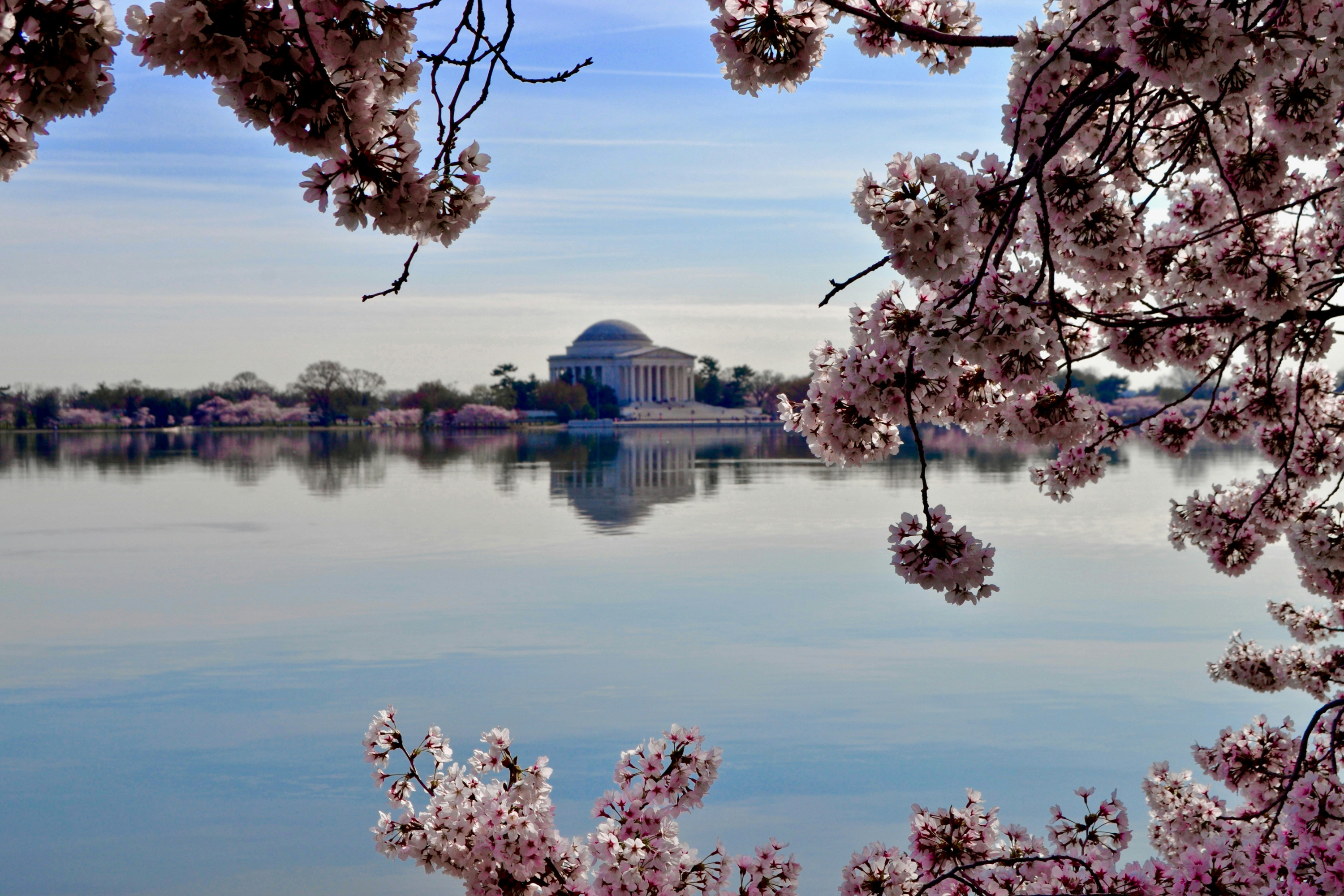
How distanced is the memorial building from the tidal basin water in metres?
90.3

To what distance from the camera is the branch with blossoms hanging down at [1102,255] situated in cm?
285

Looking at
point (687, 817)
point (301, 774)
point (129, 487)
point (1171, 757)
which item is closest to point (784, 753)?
point (687, 817)

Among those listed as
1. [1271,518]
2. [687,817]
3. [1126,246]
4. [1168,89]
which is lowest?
[687,817]

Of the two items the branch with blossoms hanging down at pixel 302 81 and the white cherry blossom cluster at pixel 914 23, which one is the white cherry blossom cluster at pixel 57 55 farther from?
the white cherry blossom cluster at pixel 914 23

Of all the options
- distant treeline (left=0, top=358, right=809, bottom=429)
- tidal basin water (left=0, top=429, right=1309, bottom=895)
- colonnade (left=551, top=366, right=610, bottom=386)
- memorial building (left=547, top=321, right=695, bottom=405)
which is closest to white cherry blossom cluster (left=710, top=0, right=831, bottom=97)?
tidal basin water (left=0, top=429, right=1309, bottom=895)

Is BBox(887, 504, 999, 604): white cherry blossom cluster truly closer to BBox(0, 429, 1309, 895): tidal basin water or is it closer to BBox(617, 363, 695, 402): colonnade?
BBox(0, 429, 1309, 895): tidal basin water

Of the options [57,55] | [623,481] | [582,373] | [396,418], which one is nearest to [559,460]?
[623,481]

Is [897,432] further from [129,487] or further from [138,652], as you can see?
[129,487]

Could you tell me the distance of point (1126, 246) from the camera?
4602 millimetres

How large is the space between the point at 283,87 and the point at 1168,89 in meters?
2.80

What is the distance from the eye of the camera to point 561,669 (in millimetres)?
9469

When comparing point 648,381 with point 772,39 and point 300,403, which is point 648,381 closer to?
point 300,403

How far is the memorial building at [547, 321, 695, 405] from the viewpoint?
11044 centimetres

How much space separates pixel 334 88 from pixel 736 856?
277cm
